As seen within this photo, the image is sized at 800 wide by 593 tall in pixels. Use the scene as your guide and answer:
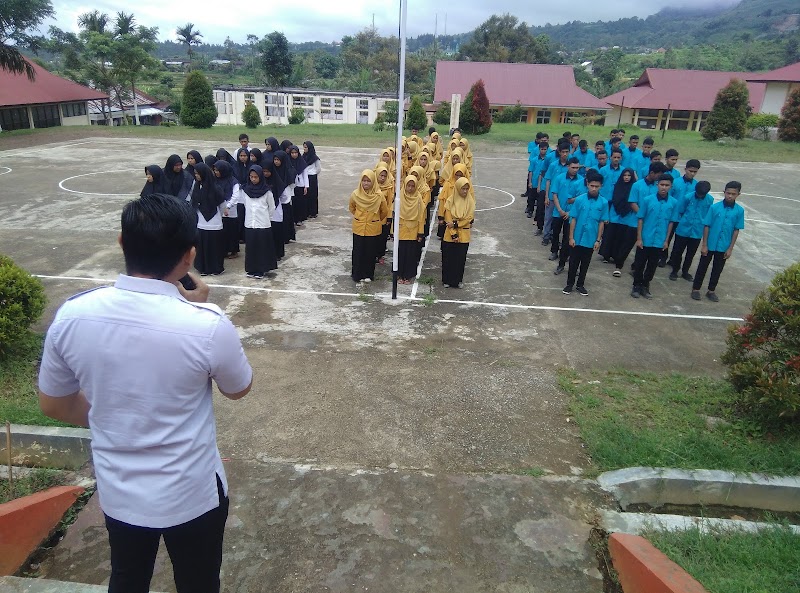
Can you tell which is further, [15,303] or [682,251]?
[682,251]

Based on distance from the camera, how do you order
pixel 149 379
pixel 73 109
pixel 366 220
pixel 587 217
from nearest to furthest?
pixel 149 379
pixel 587 217
pixel 366 220
pixel 73 109

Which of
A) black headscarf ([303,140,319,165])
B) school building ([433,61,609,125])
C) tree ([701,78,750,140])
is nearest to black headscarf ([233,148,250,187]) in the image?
black headscarf ([303,140,319,165])

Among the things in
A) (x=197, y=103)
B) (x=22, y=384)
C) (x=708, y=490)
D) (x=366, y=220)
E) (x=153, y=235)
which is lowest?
(x=22, y=384)

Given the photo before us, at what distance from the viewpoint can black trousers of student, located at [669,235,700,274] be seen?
785cm

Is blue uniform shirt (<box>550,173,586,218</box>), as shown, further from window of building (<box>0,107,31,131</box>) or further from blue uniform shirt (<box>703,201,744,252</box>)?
window of building (<box>0,107,31,131</box>)

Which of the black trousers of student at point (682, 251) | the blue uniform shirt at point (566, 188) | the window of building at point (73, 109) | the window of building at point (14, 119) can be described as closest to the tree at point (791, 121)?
the black trousers of student at point (682, 251)

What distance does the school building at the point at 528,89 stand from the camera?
35.5 metres

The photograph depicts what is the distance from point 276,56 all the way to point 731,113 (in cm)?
2759

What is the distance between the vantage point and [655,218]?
7355mm

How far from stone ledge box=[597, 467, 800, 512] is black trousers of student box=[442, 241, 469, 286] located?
165 inches

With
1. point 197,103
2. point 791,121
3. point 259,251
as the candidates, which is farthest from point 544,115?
point 259,251

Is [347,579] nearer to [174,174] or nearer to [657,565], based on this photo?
[657,565]

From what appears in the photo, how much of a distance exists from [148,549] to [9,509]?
1609 millimetres

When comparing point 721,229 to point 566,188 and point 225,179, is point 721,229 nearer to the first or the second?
point 566,188
